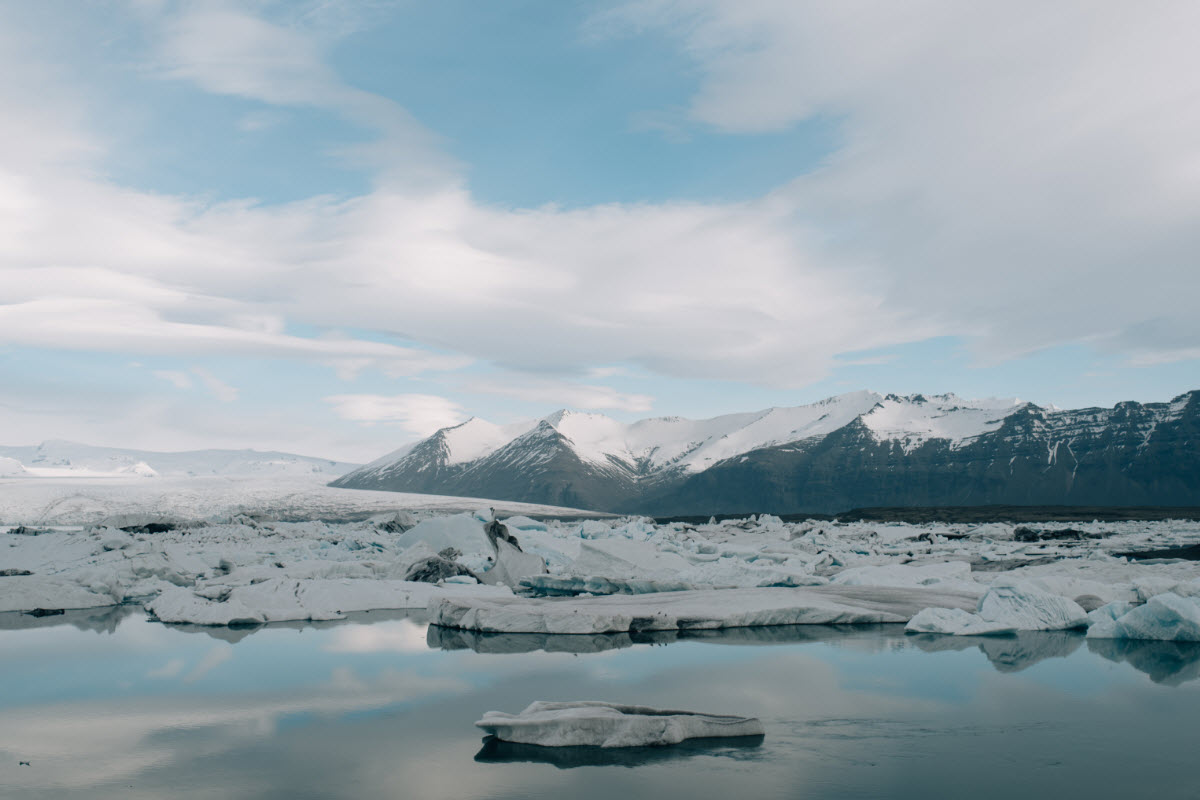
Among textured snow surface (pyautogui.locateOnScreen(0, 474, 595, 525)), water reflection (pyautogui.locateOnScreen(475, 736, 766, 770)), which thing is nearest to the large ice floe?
water reflection (pyautogui.locateOnScreen(475, 736, 766, 770))

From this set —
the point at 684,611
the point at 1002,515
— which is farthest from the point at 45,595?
the point at 1002,515

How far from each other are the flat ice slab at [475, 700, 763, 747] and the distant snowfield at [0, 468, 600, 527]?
141 ft

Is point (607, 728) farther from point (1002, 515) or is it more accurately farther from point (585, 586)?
point (1002, 515)

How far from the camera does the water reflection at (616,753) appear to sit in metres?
4.98

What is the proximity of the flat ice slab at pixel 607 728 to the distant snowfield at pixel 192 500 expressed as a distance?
43.0 m

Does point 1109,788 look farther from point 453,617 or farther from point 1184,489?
point 1184,489

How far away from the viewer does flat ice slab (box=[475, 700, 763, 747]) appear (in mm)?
5312

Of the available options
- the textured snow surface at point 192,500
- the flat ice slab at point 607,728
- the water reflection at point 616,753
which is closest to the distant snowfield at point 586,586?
the flat ice slab at point 607,728

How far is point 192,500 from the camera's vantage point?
67.3 meters

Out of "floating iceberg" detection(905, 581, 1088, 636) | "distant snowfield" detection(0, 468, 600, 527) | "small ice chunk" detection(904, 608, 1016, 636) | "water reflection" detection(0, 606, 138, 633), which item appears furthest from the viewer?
"distant snowfield" detection(0, 468, 600, 527)

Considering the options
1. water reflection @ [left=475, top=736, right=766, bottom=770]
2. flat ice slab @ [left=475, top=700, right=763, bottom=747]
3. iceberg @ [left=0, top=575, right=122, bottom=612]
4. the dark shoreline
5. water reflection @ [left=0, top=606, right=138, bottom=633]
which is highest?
flat ice slab @ [left=475, top=700, right=763, bottom=747]

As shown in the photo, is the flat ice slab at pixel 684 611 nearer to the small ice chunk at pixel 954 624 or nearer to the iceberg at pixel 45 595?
the small ice chunk at pixel 954 624

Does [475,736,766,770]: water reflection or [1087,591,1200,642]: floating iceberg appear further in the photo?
[1087,591,1200,642]: floating iceberg

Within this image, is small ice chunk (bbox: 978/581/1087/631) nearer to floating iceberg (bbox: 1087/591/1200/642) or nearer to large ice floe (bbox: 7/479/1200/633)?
large ice floe (bbox: 7/479/1200/633)
